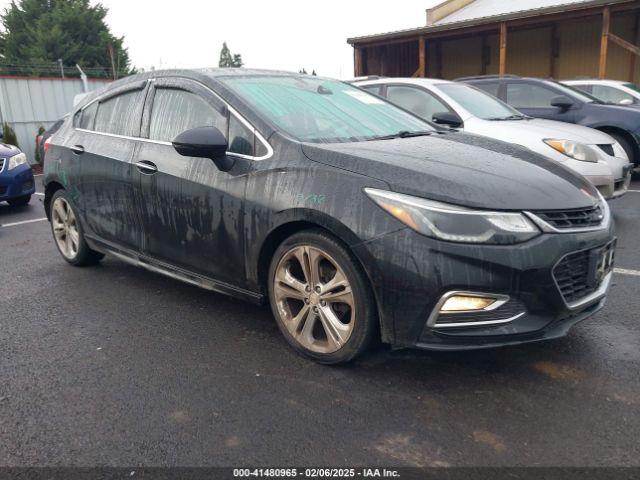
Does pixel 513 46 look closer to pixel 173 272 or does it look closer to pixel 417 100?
pixel 417 100

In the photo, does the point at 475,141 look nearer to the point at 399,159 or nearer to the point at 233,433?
the point at 399,159

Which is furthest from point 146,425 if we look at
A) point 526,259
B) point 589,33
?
point 589,33

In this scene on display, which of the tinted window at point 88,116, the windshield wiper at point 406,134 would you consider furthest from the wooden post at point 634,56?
the tinted window at point 88,116

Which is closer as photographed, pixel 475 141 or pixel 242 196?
pixel 242 196

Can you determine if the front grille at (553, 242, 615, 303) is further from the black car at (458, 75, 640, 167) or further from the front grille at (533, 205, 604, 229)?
the black car at (458, 75, 640, 167)

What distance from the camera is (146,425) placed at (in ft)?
8.80

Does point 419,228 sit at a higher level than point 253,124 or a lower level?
lower

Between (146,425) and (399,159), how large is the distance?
5.74ft

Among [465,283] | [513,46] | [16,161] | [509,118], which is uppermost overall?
[513,46]

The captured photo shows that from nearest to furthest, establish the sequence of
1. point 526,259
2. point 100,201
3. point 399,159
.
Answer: point 526,259
point 399,159
point 100,201

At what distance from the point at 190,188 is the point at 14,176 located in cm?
613

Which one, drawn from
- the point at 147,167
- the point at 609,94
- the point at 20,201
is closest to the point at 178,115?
the point at 147,167

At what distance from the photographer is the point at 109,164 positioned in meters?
4.38

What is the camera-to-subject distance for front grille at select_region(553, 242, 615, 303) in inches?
109
